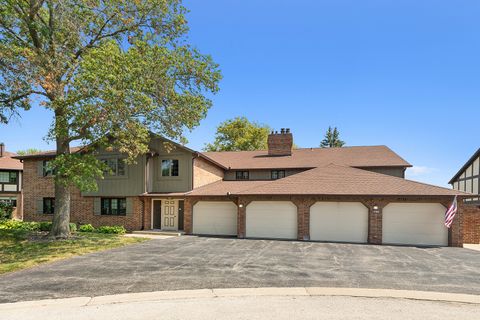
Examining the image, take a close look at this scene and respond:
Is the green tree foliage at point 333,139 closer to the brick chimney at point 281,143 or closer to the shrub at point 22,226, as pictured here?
the brick chimney at point 281,143

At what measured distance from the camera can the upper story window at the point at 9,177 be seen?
120 feet

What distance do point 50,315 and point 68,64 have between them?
12.7 meters

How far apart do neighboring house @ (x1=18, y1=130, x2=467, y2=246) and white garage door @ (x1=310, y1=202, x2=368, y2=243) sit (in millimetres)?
57

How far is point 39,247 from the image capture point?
50.8 feet

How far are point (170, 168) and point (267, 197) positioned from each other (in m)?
7.65

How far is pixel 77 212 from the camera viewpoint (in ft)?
80.7

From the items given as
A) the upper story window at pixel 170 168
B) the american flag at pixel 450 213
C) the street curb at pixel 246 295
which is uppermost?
the upper story window at pixel 170 168

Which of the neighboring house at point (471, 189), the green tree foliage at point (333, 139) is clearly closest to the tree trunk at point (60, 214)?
the neighboring house at point (471, 189)

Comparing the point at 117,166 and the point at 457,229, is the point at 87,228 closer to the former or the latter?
the point at 117,166

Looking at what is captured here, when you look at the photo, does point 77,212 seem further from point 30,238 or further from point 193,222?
point 193,222

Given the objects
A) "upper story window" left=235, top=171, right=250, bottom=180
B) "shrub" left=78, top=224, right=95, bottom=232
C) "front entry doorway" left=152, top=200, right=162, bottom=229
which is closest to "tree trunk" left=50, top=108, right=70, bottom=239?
"shrub" left=78, top=224, right=95, bottom=232

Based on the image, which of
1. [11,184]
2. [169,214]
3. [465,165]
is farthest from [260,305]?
[11,184]

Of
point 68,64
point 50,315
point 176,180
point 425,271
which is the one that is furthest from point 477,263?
point 68,64

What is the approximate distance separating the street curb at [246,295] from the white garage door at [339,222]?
1103 centimetres
